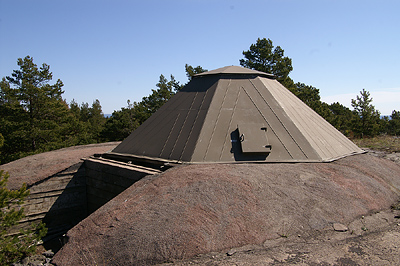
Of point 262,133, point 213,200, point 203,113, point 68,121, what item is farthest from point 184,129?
point 68,121

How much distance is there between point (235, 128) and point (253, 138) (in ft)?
2.33

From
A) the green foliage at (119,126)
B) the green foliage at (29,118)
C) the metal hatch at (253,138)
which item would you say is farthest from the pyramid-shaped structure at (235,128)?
the green foliage at (119,126)

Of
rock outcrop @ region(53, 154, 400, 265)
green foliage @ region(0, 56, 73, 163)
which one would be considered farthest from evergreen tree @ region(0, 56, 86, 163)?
rock outcrop @ region(53, 154, 400, 265)

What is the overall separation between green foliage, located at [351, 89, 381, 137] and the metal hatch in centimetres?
2644

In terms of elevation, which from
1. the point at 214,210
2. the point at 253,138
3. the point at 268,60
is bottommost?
the point at 214,210

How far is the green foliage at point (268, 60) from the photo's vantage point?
1190 inches

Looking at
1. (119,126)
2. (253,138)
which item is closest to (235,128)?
(253,138)

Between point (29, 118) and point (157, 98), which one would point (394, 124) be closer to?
point (157, 98)

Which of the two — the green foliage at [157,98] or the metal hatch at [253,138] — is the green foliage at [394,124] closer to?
the green foliage at [157,98]

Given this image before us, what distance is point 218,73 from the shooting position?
11.3m

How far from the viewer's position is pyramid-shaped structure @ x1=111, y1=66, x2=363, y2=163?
28.1 ft

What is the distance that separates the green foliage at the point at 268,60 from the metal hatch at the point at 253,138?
22347 mm

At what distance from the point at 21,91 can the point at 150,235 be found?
22551mm

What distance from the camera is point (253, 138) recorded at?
876cm
